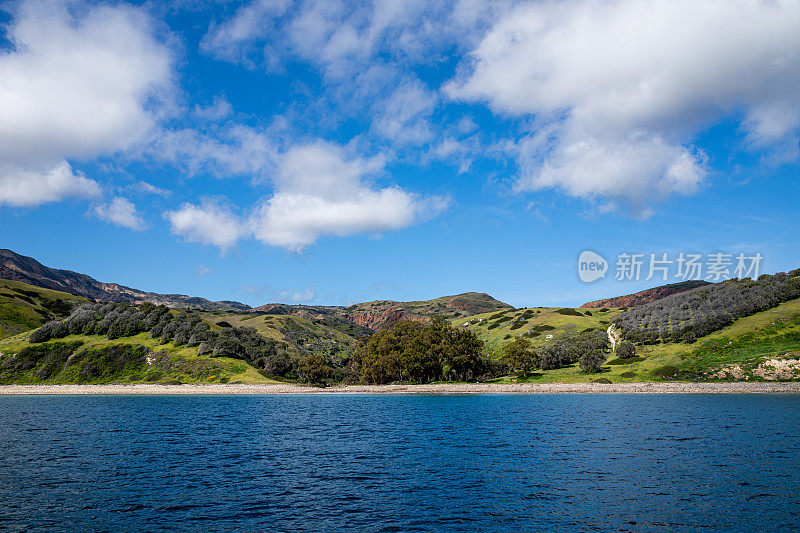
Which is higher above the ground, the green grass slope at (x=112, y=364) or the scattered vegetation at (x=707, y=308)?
the scattered vegetation at (x=707, y=308)

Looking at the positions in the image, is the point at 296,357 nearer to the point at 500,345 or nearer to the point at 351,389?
the point at 351,389

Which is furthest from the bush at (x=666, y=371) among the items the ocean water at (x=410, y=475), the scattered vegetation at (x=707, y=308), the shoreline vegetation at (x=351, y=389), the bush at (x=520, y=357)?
the ocean water at (x=410, y=475)

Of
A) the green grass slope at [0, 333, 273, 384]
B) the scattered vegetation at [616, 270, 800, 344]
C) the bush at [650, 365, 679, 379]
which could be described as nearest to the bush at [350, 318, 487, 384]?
the green grass slope at [0, 333, 273, 384]

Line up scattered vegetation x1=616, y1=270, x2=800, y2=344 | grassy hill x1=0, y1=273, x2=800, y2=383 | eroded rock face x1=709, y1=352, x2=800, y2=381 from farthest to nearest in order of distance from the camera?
scattered vegetation x1=616, y1=270, x2=800, y2=344 → grassy hill x1=0, y1=273, x2=800, y2=383 → eroded rock face x1=709, y1=352, x2=800, y2=381

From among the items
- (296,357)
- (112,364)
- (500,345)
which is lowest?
(112,364)

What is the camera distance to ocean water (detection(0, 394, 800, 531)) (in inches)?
871

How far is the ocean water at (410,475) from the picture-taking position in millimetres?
22125

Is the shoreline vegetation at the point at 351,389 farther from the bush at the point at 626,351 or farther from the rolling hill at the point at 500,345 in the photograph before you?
the bush at the point at 626,351

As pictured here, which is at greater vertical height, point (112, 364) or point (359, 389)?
point (112, 364)

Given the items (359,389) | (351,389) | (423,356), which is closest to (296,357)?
(351,389)

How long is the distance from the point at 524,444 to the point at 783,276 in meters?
151

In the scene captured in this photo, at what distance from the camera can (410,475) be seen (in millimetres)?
31656

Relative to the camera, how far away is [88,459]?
36.2m

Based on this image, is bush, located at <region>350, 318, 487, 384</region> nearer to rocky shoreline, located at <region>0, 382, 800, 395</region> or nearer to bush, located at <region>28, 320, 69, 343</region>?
rocky shoreline, located at <region>0, 382, 800, 395</region>
